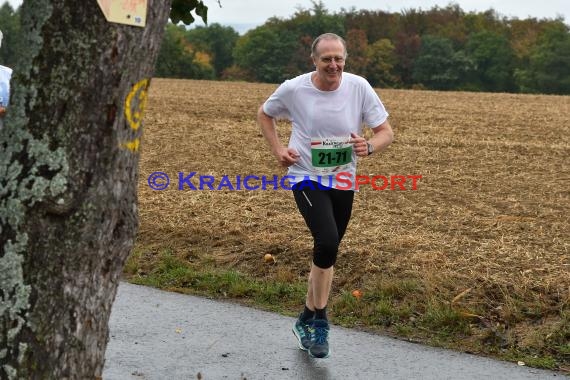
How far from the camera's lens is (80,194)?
10.9ft

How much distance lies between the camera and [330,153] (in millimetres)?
5773

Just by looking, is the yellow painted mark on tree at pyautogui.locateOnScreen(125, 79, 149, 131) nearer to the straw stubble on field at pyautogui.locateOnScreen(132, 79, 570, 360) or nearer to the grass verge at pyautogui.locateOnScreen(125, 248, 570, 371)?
the grass verge at pyautogui.locateOnScreen(125, 248, 570, 371)

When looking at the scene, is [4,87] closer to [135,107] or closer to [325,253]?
[325,253]

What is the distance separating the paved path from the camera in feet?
17.7

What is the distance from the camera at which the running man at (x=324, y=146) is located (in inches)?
227

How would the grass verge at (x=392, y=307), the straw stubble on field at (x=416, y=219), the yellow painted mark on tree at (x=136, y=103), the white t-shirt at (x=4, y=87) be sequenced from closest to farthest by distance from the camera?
the yellow painted mark on tree at (x=136, y=103), the grass verge at (x=392, y=307), the white t-shirt at (x=4, y=87), the straw stubble on field at (x=416, y=219)

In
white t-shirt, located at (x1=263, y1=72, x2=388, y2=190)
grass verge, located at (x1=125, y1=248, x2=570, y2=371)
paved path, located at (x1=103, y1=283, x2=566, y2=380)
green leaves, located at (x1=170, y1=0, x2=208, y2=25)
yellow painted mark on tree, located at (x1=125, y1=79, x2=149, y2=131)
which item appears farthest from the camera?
grass verge, located at (x1=125, y1=248, x2=570, y2=371)

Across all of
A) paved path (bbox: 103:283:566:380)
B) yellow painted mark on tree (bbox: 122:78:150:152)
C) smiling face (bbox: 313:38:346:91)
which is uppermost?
smiling face (bbox: 313:38:346:91)

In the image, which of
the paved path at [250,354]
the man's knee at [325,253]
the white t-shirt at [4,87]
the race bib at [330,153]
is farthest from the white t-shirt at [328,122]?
the white t-shirt at [4,87]

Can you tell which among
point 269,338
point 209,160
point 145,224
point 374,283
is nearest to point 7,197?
point 269,338

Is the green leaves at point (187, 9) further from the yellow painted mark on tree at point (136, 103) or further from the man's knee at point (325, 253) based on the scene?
the man's knee at point (325, 253)

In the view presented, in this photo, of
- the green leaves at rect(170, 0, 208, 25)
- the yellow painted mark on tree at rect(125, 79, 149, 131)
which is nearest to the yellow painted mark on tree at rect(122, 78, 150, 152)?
the yellow painted mark on tree at rect(125, 79, 149, 131)

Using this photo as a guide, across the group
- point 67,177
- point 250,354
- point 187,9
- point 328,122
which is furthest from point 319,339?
point 67,177

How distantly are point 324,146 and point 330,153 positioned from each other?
56 millimetres
